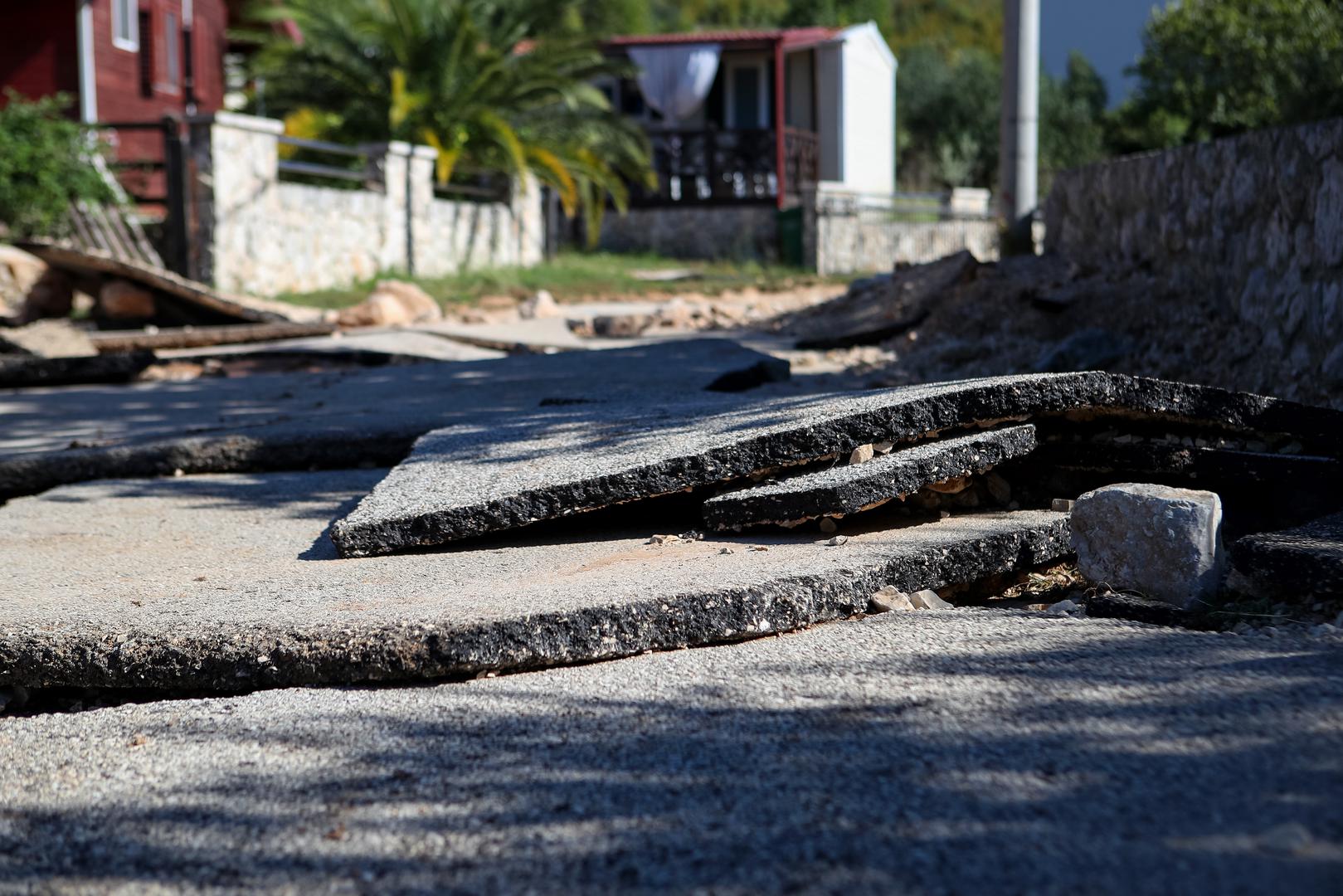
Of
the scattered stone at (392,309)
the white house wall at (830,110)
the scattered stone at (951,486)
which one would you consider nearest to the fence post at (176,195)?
the scattered stone at (392,309)

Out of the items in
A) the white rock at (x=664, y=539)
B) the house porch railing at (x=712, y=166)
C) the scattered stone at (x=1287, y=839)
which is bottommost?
the scattered stone at (x=1287, y=839)

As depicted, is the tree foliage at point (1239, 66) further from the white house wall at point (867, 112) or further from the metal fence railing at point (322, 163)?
the metal fence railing at point (322, 163)

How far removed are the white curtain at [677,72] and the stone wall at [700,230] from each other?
2957 mm

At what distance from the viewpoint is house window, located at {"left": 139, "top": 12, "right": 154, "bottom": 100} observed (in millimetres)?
18844

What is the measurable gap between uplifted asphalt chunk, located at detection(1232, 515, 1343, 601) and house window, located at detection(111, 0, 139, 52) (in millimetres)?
18564

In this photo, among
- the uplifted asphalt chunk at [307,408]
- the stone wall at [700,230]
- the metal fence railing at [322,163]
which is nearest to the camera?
the uplifted asphalt chunk at [307,408]

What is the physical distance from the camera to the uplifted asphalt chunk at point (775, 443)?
296 cm

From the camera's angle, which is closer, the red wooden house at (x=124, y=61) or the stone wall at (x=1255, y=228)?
the stone wall at (x=1255, y=228)

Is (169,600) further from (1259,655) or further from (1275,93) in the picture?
(1275,93)

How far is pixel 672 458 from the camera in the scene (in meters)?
2.98

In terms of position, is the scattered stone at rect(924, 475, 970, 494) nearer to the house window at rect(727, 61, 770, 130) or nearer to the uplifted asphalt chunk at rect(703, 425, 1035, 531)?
Result: the uplifted asphalt chunk at rect(703, 425, 1035, 531)

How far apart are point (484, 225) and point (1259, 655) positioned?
15604 millimetres

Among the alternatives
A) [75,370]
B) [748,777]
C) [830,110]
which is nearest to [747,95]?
[830,110]

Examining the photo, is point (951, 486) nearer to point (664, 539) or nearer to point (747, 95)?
point (664, 539)
